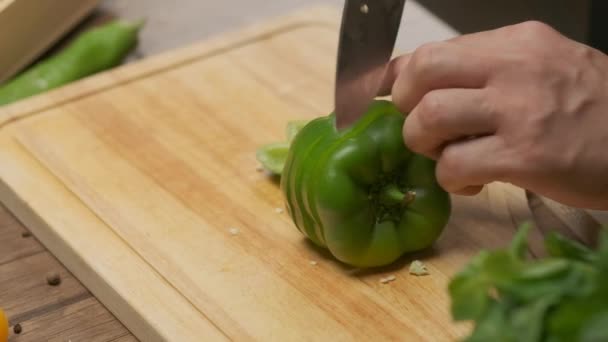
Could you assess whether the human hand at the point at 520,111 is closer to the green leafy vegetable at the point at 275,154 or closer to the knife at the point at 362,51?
the knife at the point at 362,51

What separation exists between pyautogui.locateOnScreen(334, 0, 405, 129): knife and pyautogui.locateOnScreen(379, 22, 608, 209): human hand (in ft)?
0.18

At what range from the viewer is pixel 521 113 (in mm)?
1288

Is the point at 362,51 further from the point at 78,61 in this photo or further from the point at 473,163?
the point at 78,61

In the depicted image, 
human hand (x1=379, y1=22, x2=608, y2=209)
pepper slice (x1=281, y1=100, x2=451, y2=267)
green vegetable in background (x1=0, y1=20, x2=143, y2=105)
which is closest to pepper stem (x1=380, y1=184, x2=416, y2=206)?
pepper slice (x1=281, y1=100, x2=451, y2=267)

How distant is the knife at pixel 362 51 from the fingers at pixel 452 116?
0.27ft

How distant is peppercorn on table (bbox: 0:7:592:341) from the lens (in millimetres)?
1416

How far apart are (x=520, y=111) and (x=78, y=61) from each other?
1098 mm

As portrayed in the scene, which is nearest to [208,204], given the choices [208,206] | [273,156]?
[208,206]

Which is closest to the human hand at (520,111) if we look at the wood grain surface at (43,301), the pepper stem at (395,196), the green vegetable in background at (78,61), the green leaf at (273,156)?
the pepper stem at (395,196)

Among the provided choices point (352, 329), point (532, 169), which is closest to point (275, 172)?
point (352, 329)

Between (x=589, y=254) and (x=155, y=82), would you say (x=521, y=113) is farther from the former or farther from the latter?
(x=155, y=82)

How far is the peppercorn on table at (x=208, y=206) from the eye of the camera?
1.42m

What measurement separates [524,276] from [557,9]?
1.11 metres

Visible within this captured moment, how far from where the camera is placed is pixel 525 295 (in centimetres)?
83
